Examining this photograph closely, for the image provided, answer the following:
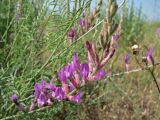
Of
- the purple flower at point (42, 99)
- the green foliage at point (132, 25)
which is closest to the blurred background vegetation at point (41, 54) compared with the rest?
the purple flower at point (42, 99)

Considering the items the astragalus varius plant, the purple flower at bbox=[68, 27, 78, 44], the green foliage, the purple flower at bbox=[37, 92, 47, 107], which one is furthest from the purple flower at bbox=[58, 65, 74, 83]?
the green foliage

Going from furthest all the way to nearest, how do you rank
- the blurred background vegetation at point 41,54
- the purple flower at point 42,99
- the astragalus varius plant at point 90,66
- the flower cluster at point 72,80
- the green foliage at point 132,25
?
1. the green foliage at point 132,25
2. the blurred background vegetation at point 41,54
3. the purple flower at point 42,99
4. the flower cluster at point 72,80
5. the astragalus varius plant at point 90,66

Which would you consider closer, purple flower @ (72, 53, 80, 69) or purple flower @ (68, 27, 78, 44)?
purple flower @ (72, 53, 80, 69)

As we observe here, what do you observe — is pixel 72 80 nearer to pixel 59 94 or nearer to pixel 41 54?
pixel 59 94

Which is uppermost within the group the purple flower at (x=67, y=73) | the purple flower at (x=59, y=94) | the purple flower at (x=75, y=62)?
the purple flower at (x=75, y=62)

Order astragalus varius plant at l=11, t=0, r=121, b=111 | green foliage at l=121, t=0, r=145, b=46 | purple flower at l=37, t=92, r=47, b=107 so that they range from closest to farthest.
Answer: astragalus varius plant at l=11, t=0, r=121, b=111 → purple flower at l=37, t=92, r=47, b=107 → green foliage at l=121, t=0, r=145, b=46

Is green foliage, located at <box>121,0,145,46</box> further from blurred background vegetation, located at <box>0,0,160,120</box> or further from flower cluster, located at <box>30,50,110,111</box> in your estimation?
flower cluster, located at <box>30,50,110,111</box>

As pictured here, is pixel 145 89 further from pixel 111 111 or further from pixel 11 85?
pixel 11 85

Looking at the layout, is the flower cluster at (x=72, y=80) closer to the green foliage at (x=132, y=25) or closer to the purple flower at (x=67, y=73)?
the purple flower at (x=67, y=73)

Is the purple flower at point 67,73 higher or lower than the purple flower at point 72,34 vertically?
lower

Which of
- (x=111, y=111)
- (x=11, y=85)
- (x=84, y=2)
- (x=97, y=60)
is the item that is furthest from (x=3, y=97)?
(x=111, y=111)

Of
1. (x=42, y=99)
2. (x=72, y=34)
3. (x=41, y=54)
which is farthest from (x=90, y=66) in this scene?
(x=41, y=54)
